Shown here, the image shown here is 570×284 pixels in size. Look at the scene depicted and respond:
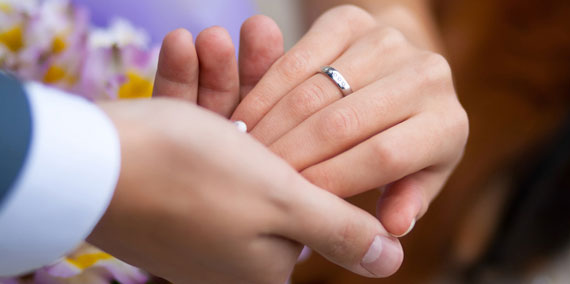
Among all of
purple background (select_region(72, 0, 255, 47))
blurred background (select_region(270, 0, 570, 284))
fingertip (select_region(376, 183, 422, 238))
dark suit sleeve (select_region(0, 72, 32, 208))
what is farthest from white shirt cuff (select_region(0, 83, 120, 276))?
blurred background (select_region(270, 0, 570, 284))

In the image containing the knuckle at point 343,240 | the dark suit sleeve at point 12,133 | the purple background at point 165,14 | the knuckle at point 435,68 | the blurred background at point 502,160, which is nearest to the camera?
the dark suit sleeve at point 12,133

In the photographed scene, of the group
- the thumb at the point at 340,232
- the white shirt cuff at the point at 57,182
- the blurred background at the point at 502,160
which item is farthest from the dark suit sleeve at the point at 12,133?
the blurred background at the point at 502,160

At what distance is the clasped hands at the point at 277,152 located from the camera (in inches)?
12.9

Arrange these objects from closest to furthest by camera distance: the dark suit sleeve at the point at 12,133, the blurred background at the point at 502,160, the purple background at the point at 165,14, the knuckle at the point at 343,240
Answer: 1. the dark suit sleeve at the point at 12,133
2. the knuckle at the point at 343,240
3. the purple background at the point at 165,14
4. the blurred background at the point at 502,160

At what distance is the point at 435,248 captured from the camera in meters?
1.28

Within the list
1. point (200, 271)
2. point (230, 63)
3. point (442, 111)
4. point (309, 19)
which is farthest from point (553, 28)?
point (200, 271)

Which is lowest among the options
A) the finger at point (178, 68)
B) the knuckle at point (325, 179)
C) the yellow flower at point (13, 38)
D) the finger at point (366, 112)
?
the knuckle at point (325, 179)

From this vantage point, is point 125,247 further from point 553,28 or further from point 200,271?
point 553,28

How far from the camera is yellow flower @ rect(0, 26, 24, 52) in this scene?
1.83ft

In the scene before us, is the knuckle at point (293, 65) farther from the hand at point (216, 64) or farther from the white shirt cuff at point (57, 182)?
the white shirt cuff at point (57, 182)

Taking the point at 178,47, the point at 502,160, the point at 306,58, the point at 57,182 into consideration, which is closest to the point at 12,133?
the point at 57,182

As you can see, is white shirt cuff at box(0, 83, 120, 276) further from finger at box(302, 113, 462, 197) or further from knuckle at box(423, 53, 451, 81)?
knuckle at box(423, 53, 451, 81)

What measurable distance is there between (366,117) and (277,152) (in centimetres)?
8

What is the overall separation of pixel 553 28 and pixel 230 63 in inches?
31.6
